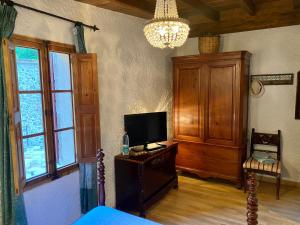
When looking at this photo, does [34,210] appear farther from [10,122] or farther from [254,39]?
[254,39]

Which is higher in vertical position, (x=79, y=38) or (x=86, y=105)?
(x=79, y=38)

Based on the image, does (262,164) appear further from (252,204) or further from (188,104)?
(252,204)

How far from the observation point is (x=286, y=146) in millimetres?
3664

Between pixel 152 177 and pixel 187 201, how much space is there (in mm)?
648

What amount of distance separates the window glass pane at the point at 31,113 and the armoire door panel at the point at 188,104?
2299mm

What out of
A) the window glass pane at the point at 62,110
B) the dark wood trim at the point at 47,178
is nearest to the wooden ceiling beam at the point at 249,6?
the window glass pane at the point at 62,110

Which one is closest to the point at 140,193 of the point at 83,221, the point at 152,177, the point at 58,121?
the point at 152,177

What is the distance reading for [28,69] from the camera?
2117 millimetres

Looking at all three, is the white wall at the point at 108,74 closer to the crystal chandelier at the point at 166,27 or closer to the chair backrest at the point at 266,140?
the crystal chandelier at the point at 166,27

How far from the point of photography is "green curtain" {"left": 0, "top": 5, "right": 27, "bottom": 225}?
1772 millimetres

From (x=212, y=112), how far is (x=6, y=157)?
110 inches

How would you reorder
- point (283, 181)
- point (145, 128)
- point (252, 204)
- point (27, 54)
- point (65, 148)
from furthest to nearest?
point (283, 181), point (145, 128), point (65, 148), point (27, 54), point (252, 204)

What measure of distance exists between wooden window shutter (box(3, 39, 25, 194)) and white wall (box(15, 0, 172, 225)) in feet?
1.16

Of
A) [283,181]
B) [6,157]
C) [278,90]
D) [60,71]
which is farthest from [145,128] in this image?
[283,181]
